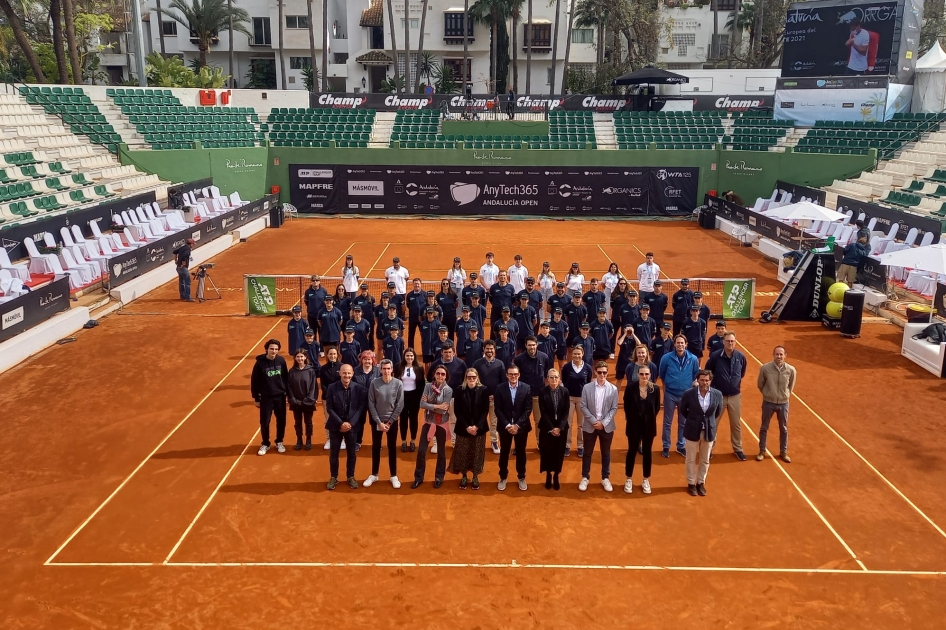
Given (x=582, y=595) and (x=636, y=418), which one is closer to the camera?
(x=582, y=595)

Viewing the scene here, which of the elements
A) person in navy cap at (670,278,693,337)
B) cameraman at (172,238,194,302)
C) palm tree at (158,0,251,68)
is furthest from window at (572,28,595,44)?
person in navy cap at (670,278,693,337)

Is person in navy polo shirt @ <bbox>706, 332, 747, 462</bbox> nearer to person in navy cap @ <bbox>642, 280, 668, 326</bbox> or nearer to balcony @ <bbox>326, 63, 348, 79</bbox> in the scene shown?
person in navy cap @ <bbox>642, 280, 668, 326</bbox>

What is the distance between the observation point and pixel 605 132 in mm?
43844

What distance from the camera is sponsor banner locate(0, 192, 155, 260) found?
2155cm

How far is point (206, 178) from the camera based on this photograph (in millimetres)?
35125

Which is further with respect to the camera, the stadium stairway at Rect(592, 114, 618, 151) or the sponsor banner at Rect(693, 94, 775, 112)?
the sponsor banner at Rect(693, 94, 775, 112)

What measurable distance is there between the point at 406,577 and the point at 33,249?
59.0ft

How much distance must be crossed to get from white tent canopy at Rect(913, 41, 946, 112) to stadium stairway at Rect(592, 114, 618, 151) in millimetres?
15176

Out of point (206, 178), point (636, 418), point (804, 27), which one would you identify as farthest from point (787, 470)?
point (804, 27)

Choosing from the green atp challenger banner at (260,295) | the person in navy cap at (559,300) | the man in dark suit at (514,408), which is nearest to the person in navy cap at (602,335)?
the person in navy cap at (559,300)

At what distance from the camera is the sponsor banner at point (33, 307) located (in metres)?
16.2

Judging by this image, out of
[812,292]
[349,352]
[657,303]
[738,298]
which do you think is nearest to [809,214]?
[812,292]

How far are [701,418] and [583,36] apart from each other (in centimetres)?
6628

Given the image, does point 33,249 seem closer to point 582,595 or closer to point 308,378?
point 308,378
